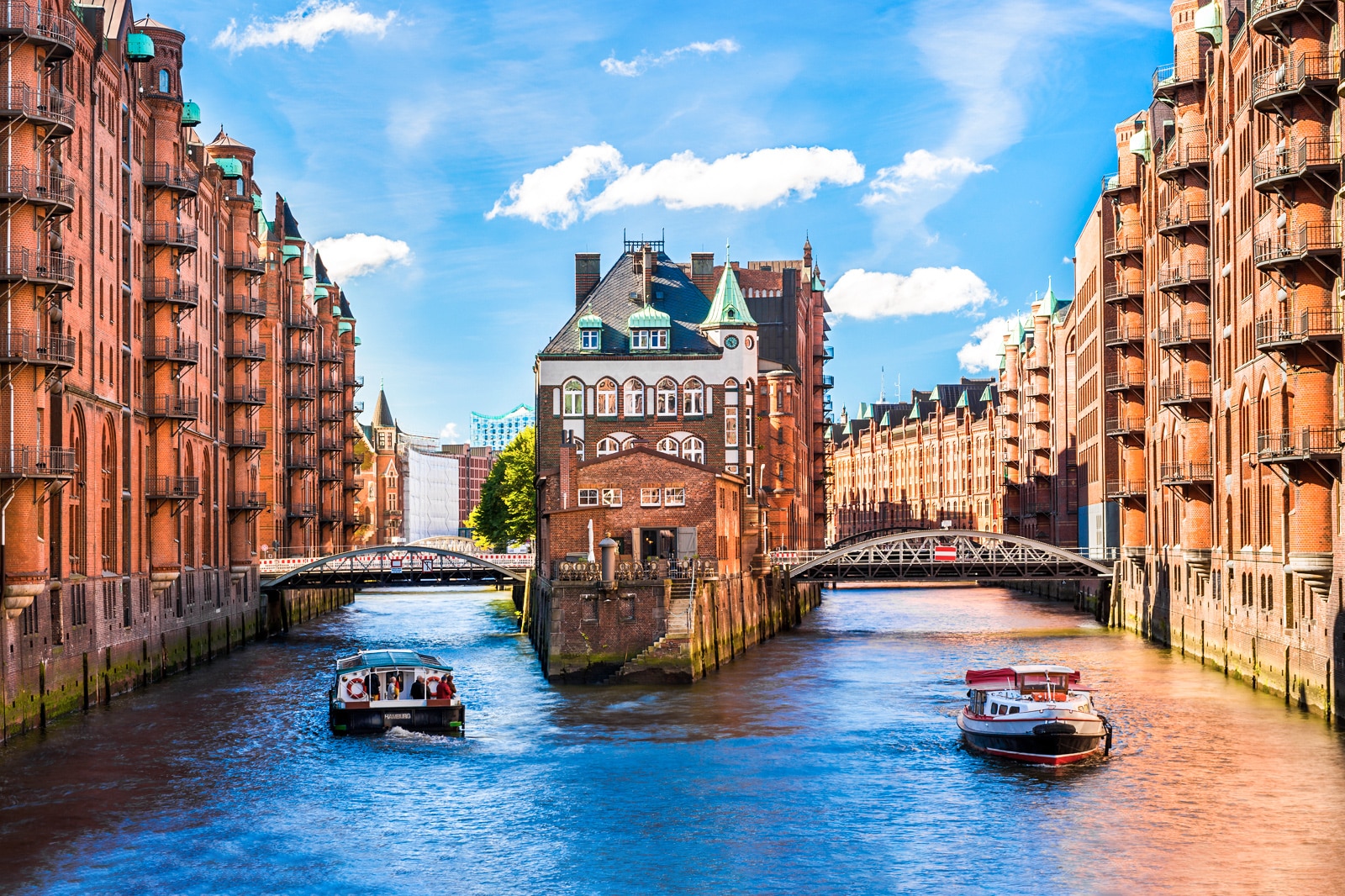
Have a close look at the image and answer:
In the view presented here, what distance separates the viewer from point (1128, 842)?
40.1 m

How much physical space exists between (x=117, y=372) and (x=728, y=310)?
43584mm

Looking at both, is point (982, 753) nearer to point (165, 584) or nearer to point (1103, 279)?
point (165, 584)

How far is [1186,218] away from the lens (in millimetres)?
78188

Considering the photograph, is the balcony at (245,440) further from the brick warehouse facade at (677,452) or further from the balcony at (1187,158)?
the balcony at (1187,158)

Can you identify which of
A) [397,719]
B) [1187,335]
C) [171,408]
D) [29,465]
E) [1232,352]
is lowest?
[397,719]

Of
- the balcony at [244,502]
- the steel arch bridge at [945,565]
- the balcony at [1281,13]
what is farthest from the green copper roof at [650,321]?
the balcony at [1281,13]

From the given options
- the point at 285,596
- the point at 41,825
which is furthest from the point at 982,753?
the point at 285,596

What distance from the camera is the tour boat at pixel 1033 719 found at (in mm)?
51781

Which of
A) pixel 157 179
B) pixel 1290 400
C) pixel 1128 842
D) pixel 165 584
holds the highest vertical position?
pixel 157 179

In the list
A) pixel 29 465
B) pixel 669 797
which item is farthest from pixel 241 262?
pixel 669 797

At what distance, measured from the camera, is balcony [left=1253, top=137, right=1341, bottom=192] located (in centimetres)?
5509

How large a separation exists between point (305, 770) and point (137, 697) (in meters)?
18.5

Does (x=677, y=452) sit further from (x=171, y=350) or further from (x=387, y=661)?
(x=387, y=661)

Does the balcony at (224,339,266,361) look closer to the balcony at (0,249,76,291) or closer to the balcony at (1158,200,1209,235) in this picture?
the balcony at (0,249,76,291)
